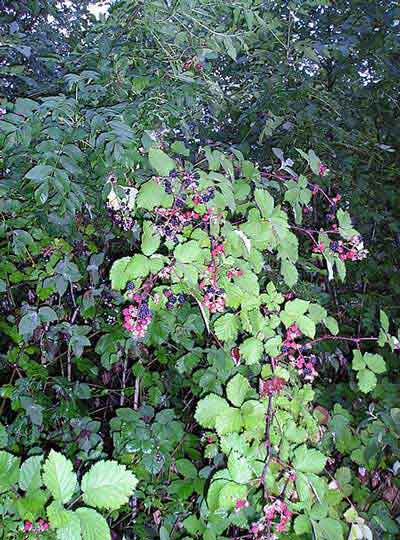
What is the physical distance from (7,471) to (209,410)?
336 mm

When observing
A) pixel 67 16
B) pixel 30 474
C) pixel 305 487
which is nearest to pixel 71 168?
pixel 30 474

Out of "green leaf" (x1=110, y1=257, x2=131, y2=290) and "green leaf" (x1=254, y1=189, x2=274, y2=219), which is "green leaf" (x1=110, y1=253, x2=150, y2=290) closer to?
"green leaf" (x1=110, y1=257, x2=131, y2=290)

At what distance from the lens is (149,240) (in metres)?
0.82

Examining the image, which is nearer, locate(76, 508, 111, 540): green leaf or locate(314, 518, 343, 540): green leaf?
locate(76, 508, 111, 540): green leaf

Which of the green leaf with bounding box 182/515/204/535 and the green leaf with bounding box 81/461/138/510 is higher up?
the green leaf with bounding box 81/461/138/510

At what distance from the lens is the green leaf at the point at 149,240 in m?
0.81

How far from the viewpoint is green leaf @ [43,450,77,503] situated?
0.54 meters

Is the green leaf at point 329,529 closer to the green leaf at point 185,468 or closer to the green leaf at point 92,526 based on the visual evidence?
the green leaf at point 185,468

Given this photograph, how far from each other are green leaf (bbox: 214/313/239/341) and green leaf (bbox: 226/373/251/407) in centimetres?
8

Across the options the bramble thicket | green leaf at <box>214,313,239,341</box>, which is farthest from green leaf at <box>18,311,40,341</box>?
green leaf at <box>214,313,239,341</box>

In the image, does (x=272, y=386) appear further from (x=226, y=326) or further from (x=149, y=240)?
(x=149, y=240)

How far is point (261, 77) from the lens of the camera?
5.66 feet

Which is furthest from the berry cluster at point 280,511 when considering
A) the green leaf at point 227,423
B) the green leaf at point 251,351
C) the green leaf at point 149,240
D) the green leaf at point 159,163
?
the green leaf at point 159,163

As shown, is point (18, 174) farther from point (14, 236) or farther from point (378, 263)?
point (378, 263)
